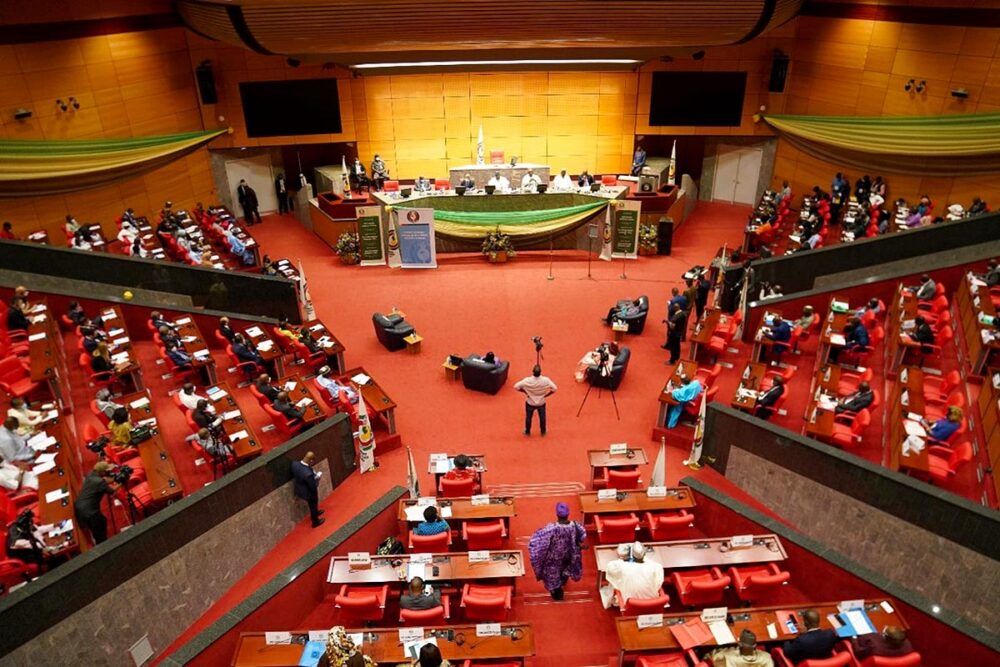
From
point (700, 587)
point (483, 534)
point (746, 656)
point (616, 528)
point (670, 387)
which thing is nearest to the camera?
point (746, 656)

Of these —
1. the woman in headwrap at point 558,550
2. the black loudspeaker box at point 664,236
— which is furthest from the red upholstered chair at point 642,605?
the black loudspeaker box at point 664,236

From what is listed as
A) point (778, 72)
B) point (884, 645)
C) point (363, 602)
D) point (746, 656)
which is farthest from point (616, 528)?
point (778, 72)

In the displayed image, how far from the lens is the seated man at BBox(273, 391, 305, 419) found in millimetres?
10016

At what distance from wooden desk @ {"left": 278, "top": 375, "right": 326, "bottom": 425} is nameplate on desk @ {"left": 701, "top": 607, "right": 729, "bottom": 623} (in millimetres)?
6128

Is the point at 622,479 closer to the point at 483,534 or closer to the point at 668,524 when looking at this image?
the point at 668,524

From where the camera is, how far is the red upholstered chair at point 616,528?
831 centimetres

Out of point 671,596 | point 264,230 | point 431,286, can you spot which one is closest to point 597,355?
point 671,596

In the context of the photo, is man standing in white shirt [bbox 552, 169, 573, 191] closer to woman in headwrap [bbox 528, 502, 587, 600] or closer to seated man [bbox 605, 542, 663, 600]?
woman in headwrap [bbox 528, 502, 587, 600]

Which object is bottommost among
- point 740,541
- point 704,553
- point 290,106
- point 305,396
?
point 704,553

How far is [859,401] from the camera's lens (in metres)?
9.88

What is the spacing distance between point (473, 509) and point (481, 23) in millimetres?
8957

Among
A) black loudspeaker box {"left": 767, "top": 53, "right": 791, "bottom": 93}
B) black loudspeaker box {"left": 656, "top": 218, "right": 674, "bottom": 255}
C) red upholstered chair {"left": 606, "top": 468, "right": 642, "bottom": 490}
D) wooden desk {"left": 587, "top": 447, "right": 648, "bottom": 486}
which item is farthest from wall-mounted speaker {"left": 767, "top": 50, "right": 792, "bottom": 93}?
red upholstered chair {"left": 606, "top": 468, "right": 642, "bottom": 490}

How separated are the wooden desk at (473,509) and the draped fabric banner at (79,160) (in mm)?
12530

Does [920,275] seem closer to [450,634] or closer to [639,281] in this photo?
[639,281]
